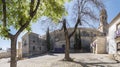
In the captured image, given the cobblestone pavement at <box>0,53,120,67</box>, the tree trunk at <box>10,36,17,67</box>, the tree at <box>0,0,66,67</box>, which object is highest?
the tree at <box>0,0,66,67</box>

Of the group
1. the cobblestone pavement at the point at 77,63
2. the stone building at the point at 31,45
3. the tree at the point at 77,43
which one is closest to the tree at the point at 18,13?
the cobblestone pavement at the point at 77,63

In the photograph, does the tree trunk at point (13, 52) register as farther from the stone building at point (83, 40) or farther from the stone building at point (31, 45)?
the stone building at point (83, 40)

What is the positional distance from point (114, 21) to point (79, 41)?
31444 millimetres

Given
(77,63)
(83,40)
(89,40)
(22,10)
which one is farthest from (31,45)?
(22,10)

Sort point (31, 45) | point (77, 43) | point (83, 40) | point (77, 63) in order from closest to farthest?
point (77, 63)
point (31, 45)
point (77, 43)
point (83, 40)

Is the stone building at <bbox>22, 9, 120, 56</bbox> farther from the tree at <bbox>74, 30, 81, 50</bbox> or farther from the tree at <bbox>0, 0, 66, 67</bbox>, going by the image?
the tree at <bbox>0, 0, 66, 67</bbox>

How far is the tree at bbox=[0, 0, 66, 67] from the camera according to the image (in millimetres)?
11422

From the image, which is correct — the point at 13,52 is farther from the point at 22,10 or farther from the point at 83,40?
the point at 83,40

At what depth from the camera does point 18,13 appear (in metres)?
12.3

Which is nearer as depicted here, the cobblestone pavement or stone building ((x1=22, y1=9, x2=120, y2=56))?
the cobblestone pavement

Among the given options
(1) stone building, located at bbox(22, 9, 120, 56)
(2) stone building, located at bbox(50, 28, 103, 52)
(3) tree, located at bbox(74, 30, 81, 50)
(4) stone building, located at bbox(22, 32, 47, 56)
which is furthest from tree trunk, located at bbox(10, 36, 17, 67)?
(3) tree, located at bbox(74, 30, 81, 50)

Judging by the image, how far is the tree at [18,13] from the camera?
11.4m

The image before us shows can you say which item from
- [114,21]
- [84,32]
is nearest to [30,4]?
[114,21]

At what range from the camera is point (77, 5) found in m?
29.8
